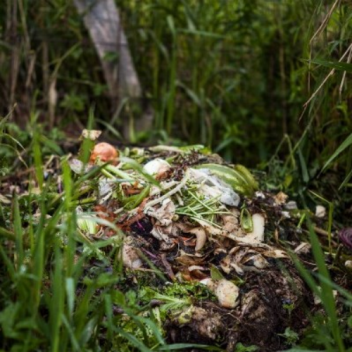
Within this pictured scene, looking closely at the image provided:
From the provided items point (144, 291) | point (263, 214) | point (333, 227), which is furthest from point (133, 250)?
point (333, 227)

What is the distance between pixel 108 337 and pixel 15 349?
0.89ft

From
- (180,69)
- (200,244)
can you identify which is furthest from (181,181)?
(180,69)

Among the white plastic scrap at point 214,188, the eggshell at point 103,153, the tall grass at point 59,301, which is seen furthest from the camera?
the eggshell at point 103,153

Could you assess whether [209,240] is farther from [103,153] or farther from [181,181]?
A: [103,153]

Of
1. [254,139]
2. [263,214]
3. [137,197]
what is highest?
[137,197]

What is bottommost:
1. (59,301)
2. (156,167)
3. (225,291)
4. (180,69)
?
(180,69)

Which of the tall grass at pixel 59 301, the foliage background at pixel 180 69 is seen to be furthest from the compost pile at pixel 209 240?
the foliage background at pixel 180 69

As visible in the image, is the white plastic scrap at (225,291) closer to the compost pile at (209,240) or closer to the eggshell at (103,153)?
the compost pile at (209,240)

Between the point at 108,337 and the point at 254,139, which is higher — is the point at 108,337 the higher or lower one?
the higher one

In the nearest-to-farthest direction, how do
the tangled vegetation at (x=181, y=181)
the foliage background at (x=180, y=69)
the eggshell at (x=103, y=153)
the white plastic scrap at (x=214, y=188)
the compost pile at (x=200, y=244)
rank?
the tangled vegetation at (x=181, y=181), the compost pile at (x=200, y=244), the white plastic scrap at (x=214, y=188), the eggshell at (x=103, y=153), the foliage background at (x=180, y=69)

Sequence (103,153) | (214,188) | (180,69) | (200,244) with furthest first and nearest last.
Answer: (180,69) → (103,153) → (214,188) → (200,244)

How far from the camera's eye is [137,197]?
2.23m

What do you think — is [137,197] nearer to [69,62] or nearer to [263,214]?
[263,214]

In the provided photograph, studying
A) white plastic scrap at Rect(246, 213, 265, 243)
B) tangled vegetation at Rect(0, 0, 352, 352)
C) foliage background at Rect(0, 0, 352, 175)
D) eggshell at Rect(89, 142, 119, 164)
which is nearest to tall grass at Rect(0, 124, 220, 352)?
tangled vegetation at Rect(0, 0, 352, 352)
